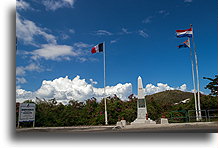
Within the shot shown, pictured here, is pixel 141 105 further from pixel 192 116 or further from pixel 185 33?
pixel 185 33

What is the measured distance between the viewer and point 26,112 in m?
7.79

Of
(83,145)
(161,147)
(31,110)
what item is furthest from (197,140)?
(31,110)

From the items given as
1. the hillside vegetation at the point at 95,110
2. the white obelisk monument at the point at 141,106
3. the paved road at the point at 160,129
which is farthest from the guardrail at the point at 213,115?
the white obelisk monument at the point at 141,106

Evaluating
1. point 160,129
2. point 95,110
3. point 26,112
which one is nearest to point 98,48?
point 95,110

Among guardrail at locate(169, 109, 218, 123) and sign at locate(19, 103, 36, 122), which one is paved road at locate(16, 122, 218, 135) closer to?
sign at locate(19, 103, 36, 122)

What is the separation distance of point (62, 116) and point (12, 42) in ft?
15.3

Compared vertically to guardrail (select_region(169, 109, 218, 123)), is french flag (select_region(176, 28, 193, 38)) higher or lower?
higher

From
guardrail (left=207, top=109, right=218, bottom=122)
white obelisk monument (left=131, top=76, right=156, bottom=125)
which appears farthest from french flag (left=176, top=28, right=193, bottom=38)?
guardrail (left=207, top=109, right=218, bottom=122)

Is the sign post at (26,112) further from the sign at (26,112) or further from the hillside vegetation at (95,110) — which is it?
the hillside vegetation at (95,110)

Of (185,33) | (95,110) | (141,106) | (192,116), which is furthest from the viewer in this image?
(95,110)

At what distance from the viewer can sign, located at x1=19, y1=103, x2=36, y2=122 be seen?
755 centimetres

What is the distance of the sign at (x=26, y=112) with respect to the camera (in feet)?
24.8

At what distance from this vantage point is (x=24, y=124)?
8250 mm

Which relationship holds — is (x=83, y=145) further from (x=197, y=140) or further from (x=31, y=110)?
(x=31, y=110)
